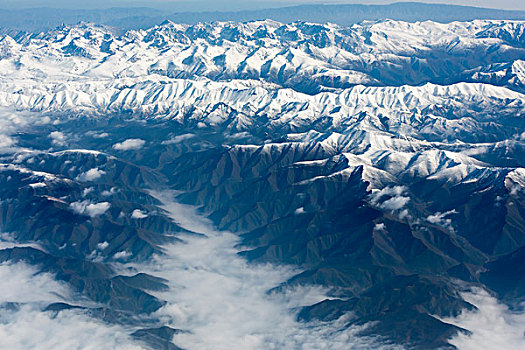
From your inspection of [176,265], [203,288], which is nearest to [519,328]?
[203,288]

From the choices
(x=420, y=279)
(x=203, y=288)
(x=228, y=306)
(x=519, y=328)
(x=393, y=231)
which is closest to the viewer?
(x=519, y=328)

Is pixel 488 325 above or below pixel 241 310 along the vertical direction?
above

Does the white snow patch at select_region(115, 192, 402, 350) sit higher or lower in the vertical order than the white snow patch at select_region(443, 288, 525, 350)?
lower

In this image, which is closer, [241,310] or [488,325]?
[488,325]

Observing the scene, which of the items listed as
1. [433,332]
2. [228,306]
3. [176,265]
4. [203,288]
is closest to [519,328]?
[433,332]

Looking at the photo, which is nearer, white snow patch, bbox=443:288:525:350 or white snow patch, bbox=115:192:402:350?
white snow patch, bbox=443:288:525:350

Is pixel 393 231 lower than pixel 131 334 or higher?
higher

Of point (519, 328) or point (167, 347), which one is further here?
point (519, 328)

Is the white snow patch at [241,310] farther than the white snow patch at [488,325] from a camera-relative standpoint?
Yes

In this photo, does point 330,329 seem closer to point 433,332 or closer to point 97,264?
point 433,332

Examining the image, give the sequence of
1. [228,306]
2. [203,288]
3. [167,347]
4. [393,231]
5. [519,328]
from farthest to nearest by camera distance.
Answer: [393,231], [203,288], [228,306], [519,328], [167,347]

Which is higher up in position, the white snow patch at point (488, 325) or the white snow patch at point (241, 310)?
the white snow patch at point (488, 325)
